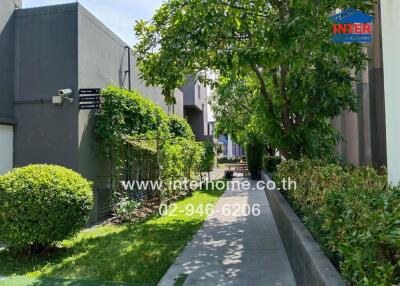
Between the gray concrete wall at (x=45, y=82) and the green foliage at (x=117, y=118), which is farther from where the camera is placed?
the green foliage at (x=117, y=118)

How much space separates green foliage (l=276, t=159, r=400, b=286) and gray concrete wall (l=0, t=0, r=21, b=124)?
6.99 metres

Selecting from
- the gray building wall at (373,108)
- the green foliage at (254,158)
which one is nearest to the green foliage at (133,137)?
the gray building wall at (373,108)

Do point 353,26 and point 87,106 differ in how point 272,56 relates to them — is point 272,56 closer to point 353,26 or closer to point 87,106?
point 353,26

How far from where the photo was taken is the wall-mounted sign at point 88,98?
27.8 feet

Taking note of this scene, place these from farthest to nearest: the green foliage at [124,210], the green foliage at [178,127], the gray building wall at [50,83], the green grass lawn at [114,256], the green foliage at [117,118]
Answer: the green foliage at [178,127] < the green foliage at [117,118] < the green foliage at [124,210] < the gray building wall at [50,83] < the green grass lawn at [114,256]

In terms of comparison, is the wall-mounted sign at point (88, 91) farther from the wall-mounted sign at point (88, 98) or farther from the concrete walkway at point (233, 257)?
the concrete walkway at point (233, 257)

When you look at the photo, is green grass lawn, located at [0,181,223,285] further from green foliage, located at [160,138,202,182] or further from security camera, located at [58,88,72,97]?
security camera, located at [58,88,72,97]

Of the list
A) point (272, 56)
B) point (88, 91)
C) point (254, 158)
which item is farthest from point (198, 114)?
point (272, 56)

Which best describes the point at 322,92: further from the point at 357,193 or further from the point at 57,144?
the point at 57,144

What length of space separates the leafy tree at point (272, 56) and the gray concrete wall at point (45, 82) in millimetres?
1986

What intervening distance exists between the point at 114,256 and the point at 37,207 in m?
1.48

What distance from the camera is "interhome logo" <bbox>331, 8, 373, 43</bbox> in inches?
220

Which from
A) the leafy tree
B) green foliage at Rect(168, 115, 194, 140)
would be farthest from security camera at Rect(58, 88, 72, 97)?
green foliage at Rect(168, 115, 194, 140)

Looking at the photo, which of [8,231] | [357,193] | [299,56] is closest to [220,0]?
[299,56]
